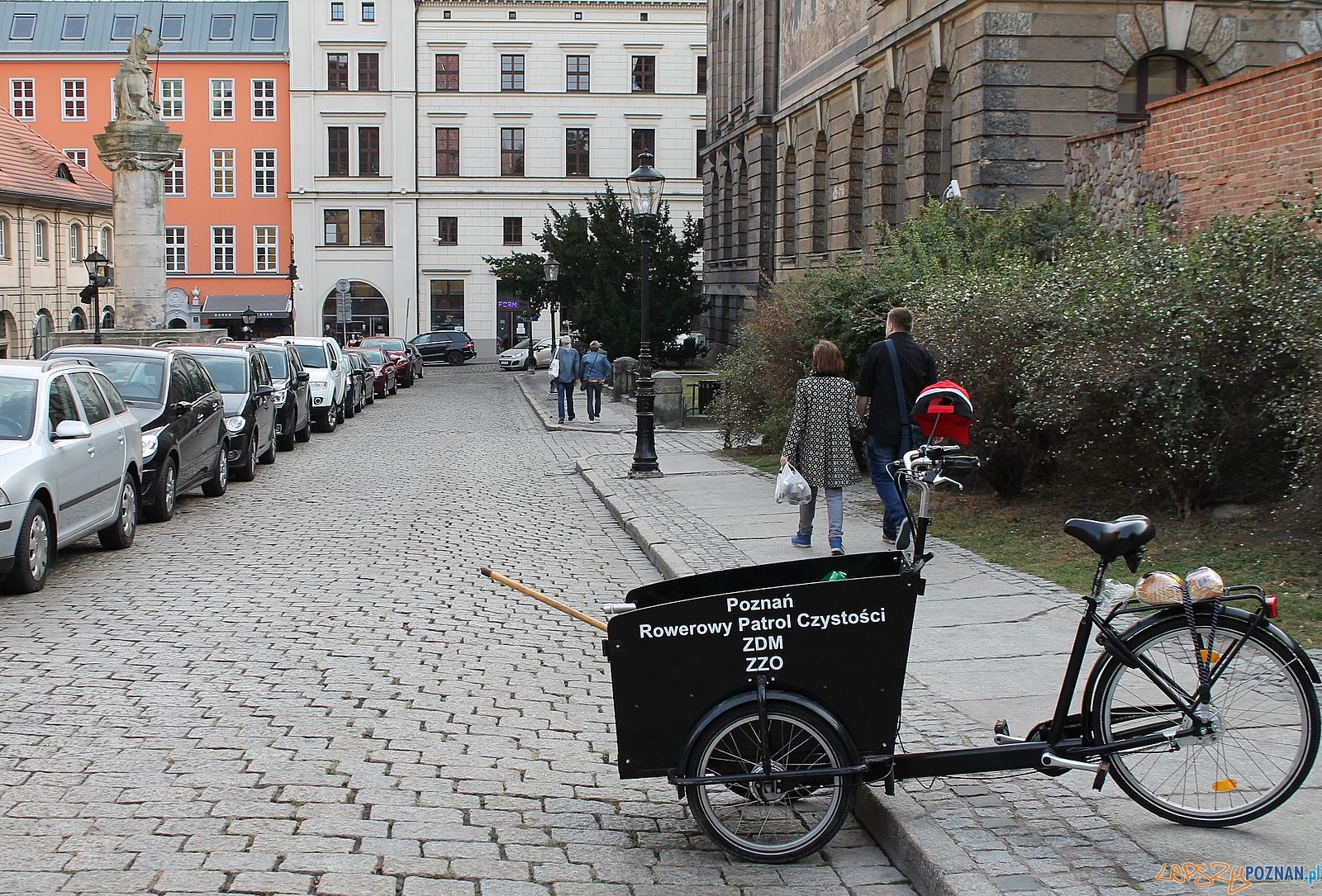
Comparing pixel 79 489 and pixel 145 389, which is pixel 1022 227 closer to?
pixel 145 389

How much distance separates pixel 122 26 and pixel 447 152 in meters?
19.1

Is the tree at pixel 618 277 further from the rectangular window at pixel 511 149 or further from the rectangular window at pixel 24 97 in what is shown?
the rectangular window at pixel 24 97

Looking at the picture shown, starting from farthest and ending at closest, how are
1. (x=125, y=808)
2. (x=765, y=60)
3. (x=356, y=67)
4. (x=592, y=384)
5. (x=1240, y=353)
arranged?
(x=356, y=67), (x=765, y=60), (x=592, y=384), (x=1240, y=353), (x=125, y=808)

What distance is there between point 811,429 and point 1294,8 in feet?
56.2

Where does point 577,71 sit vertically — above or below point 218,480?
above

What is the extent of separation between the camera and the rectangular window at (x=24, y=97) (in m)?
72.1

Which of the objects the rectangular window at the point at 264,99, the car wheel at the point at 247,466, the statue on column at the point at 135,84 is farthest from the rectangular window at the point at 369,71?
the car wheel at the point at 247,466

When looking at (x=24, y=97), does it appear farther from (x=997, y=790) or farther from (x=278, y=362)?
(x=997, y=790)

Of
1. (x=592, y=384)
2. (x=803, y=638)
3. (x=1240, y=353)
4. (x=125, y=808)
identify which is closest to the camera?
(x=803, y=638)

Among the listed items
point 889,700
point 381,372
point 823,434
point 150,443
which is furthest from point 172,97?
point 889,700

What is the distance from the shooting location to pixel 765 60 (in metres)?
42.4

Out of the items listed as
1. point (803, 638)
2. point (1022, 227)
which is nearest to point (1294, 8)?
point (1022, 227)

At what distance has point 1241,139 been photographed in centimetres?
1568

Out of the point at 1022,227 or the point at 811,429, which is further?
the point at 1022,227
